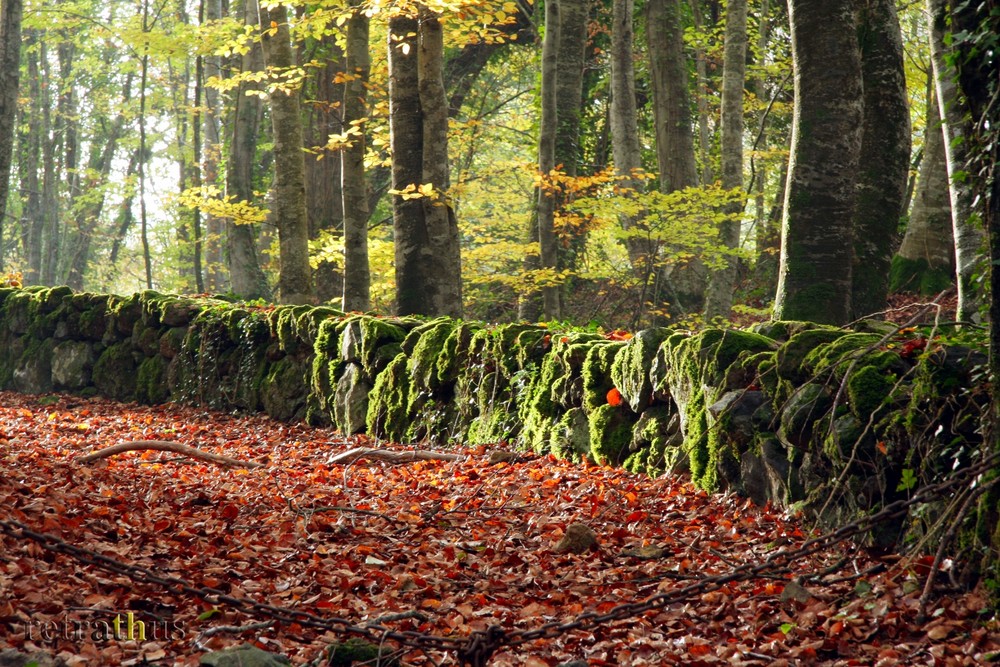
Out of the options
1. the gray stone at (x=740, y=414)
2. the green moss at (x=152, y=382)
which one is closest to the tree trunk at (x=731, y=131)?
the gray stone at (x=740, y=414)

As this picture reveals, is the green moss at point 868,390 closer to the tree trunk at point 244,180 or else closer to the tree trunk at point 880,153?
the tree trunk at point 880,153

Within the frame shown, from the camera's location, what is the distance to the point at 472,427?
292 inches

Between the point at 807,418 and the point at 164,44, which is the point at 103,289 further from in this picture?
the point at 807,418

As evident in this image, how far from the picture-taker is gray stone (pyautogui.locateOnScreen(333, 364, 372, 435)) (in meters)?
8.42

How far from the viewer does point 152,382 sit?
10.8 m

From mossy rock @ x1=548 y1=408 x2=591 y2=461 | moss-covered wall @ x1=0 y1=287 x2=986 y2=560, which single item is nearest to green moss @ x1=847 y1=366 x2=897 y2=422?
moss-covered wall @ x1=0 y1=287 x2=986 y2=560

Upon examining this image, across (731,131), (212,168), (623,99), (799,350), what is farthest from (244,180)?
(799,350)

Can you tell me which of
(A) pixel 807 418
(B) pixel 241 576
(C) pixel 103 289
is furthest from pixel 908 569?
(C) pixel 103 289

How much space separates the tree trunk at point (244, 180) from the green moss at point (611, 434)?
438 inches

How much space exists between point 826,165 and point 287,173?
23.5 ft

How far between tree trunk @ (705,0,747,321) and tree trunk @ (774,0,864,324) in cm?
552

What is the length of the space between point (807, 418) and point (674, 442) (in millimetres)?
1384

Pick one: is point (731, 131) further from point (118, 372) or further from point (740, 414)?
point (118, 372)

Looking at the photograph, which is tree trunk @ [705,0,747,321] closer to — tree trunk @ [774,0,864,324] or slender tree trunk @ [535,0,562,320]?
slender tree trunk @ [535,0,562,320]
